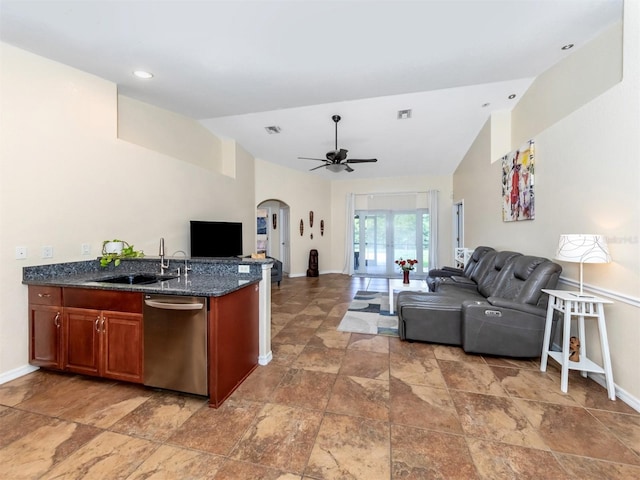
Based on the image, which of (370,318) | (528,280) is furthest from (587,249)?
(370,318)

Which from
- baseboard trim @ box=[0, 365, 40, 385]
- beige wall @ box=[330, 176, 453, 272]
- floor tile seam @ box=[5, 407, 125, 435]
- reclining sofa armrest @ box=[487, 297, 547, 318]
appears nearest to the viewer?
floor tile seam @ box=[5, 407, 125, 435]

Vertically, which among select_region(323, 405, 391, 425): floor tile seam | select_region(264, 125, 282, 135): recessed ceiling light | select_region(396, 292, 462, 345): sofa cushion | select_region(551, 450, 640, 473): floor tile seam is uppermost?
select_region(264, 125, 282, 135): recessed ceiling light

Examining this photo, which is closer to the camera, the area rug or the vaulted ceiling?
the vaulted ceiling

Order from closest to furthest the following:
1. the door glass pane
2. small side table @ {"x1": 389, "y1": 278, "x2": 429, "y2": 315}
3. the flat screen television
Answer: small side table @ {"x1": 389, "y1": 278, "x2": 429, "y2": 315}, the flat screen television, the door glass pane

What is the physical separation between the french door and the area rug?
2.90 m

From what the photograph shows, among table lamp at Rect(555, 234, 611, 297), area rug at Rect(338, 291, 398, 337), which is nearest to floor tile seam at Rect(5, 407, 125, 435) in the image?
area rug at Rect(338, 291, 398, 337)

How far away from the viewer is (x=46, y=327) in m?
2.46

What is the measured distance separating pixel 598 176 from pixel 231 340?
3.44 meters

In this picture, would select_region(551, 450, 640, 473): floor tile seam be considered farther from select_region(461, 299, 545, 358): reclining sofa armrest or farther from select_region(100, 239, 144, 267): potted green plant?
select_region(100, 239, 144, 267): potted green plant

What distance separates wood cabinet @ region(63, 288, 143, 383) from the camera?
7.23ft

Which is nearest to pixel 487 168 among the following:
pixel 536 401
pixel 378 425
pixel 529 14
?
pixel 529 14

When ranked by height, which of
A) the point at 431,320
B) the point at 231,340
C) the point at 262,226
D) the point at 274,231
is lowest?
the point at 431,320

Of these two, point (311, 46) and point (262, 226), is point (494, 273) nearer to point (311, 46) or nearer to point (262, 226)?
point (311, 46)

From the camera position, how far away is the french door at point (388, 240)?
311 inches
